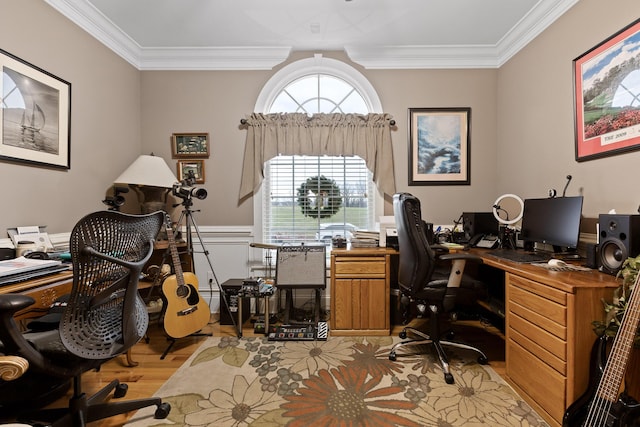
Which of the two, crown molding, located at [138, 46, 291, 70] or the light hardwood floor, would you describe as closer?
the light hardwood floor

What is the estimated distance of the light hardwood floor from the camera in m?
1.92

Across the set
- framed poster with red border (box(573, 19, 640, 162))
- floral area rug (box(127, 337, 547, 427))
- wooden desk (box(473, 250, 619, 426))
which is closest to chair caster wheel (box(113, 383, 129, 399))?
floral area rug (box(127, 337, 547, 427))

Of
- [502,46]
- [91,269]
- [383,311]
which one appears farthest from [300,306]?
[502,46]

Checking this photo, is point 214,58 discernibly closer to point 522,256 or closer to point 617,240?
point 522,256

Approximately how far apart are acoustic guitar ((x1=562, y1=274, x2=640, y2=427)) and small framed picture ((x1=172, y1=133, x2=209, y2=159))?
134 inches

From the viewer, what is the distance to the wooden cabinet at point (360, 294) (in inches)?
104

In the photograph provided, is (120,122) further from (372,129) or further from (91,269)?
(372,129)

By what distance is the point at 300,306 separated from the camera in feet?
10.6

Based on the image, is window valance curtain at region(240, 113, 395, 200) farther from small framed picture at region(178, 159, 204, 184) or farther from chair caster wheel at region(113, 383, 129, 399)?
chair caster wheel at region(113, 383, 129, 399)

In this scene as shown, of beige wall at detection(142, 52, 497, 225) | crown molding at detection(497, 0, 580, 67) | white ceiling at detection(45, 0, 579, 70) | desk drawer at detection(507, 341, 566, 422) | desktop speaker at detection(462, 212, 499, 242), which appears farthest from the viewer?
beige wall at detection(142, 52, 497, 225)

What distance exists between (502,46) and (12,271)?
4.22 m

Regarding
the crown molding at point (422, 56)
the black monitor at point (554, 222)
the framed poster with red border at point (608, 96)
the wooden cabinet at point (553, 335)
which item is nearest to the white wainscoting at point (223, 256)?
the crown molding at point (422, 56)

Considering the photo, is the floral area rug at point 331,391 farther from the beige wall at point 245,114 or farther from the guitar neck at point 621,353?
the beige wall at point 245,114

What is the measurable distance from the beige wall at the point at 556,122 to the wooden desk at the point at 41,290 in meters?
3.30
